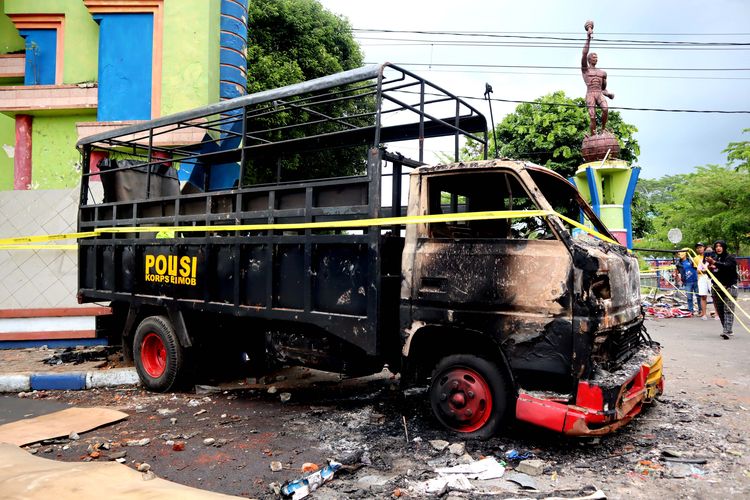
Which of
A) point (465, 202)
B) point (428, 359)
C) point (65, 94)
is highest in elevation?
point (65, 94)

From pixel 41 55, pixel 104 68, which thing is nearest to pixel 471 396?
pixel 104 68

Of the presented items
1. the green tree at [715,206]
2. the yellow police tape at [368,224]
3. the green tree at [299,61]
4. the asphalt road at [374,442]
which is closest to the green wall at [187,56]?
the yellow police tape at [368,224]

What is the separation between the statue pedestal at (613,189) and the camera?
47.3 feet

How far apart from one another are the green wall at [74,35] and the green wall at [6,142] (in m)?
2.13

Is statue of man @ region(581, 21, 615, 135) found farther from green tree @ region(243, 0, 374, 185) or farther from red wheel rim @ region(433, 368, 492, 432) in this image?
red wheel rim @ region(433, 368, 492, 432)

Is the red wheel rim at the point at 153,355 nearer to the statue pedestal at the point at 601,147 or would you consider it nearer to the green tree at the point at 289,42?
the green tree at the point at 289,42

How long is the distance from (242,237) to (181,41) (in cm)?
673

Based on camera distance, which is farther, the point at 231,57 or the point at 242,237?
the point at 231,57

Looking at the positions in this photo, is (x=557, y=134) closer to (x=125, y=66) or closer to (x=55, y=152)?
(x=125, y=66)

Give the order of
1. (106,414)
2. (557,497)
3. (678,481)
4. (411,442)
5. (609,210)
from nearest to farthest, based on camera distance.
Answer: (557,497) → (678,481) → (411,442) → (106,414) → (609,210)

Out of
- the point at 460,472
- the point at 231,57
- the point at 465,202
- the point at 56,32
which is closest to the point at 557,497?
the point at 460,472

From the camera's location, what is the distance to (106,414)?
5051 millimetres

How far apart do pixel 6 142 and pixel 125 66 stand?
3.64 metres

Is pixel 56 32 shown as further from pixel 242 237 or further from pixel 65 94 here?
pixel 242 237
